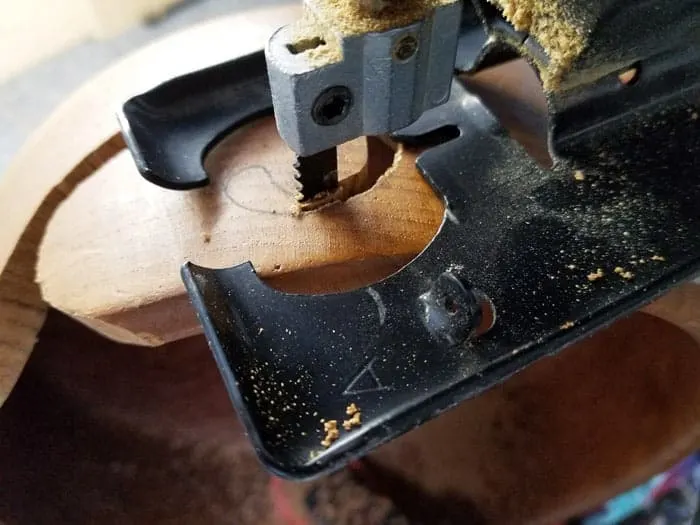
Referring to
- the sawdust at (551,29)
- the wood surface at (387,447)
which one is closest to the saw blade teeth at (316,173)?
the sawdust at (551,29)

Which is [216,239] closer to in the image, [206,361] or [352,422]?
[352,422]

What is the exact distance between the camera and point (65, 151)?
26.4 inches

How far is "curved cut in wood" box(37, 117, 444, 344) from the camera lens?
0.54m

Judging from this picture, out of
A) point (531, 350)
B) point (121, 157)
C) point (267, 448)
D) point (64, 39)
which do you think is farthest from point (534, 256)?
point (64, 39)

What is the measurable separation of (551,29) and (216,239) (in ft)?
0.91

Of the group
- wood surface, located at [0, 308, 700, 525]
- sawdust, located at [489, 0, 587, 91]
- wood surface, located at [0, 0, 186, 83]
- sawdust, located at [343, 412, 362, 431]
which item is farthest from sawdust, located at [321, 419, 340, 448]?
wood surface, located at [0, 0, 186, 83]

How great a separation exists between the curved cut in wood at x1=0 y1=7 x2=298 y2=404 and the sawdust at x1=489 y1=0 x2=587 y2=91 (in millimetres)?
301

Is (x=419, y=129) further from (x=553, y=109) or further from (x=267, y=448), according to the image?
(x=267, y=448)

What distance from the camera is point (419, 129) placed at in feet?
1.94

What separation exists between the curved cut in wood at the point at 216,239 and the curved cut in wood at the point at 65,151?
1.6 inches

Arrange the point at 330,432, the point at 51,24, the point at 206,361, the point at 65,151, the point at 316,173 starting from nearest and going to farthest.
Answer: the point at 330,432 → the point at 316,173 → the point at 65,151 → the point at 206,361 → the point at 51,24

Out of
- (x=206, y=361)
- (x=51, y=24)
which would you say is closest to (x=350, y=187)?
(x=206, y=361)

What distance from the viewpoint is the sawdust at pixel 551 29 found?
1.59 ft

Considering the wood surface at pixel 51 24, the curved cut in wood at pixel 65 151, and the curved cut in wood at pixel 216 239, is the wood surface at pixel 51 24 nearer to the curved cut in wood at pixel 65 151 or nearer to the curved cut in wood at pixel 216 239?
the curved cut in wood at pixel 65 151
